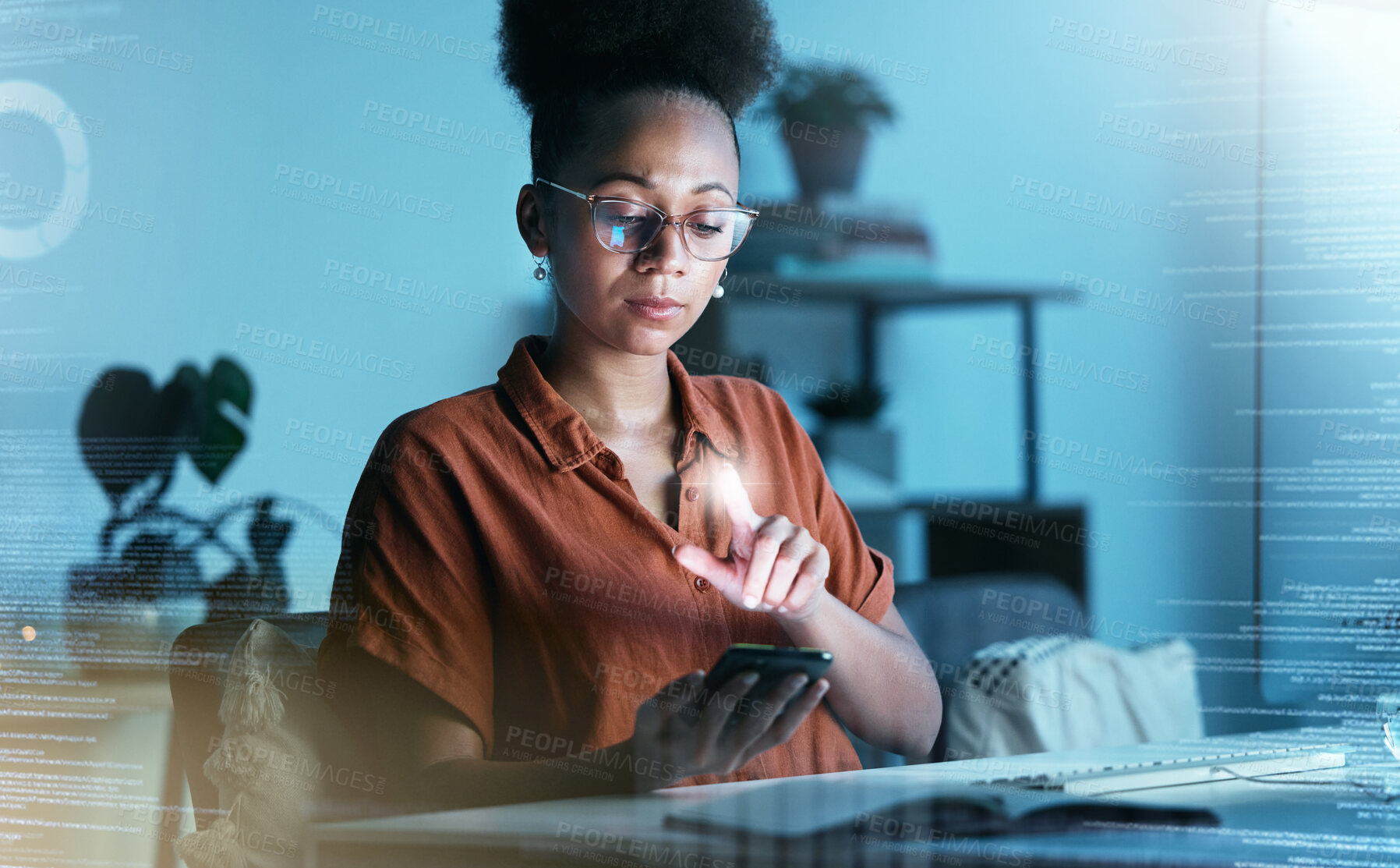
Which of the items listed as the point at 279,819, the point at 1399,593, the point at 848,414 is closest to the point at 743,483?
the point at 848,414

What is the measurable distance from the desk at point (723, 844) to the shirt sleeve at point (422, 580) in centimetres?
15

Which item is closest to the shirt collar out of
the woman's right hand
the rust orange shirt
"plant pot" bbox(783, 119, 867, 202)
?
the rust orange shirt

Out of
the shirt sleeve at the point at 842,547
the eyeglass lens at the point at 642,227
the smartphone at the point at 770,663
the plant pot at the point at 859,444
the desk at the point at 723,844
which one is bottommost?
the desk at the point at 723,844

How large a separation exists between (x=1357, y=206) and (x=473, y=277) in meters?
0.99

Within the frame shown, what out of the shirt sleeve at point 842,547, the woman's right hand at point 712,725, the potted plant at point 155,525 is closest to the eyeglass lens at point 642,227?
the shirt sleeve at point 842,547

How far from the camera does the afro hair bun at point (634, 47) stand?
3.18 feet

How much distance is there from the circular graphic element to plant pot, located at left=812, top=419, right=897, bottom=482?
100 centimetres

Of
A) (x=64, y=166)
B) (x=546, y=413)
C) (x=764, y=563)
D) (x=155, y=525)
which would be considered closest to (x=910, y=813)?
(x=764, y=563)

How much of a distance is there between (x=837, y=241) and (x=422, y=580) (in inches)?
32.8

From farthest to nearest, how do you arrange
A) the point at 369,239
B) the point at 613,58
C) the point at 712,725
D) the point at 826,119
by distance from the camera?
1. the point at 826,119
2. the point at 369,239
3. the point at 613,58
4. the point at 712,725

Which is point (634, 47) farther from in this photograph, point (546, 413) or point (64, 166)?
point (64, 166)

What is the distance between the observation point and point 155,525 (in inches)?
45.4

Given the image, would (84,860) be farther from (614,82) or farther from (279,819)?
(614,82)

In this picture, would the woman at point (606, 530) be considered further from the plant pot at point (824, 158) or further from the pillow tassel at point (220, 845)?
the plant pot at point (824, 158)
